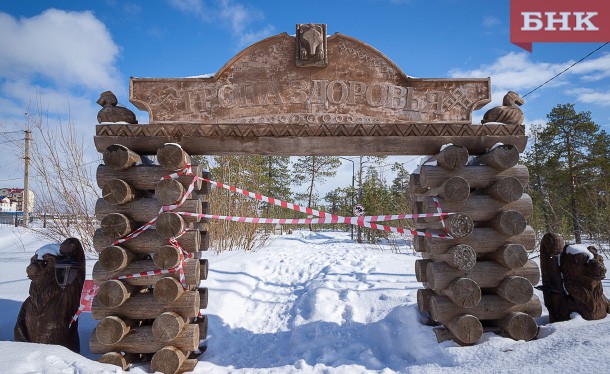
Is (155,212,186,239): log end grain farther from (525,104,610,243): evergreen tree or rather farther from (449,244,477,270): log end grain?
(525,104,610,243): evergreen tree

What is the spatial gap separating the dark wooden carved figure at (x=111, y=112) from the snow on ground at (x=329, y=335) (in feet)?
7.97

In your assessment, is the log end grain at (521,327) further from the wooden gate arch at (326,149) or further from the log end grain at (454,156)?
the log end grain at (454,156)

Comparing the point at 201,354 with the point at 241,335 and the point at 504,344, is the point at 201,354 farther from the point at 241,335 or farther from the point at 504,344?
the point at 504,344

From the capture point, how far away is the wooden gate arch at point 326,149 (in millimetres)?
3494

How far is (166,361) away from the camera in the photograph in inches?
129

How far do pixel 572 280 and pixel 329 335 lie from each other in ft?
9.67

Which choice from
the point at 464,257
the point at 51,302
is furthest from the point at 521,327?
the point at 51,302

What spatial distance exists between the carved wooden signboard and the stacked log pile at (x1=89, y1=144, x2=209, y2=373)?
392 mm

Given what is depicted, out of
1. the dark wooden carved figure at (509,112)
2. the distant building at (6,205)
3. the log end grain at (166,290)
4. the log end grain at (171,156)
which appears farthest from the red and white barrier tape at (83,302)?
the distant building at (6,205)

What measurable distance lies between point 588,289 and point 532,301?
0.57m

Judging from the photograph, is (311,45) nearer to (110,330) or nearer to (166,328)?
(166,328)

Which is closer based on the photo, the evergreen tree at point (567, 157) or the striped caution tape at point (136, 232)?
the striped caution tape at point (136, 232)

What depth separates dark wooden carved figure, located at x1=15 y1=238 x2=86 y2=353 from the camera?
339 centimetres

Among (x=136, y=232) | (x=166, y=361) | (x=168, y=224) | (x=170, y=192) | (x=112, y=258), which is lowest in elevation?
(x=166, y=361)
